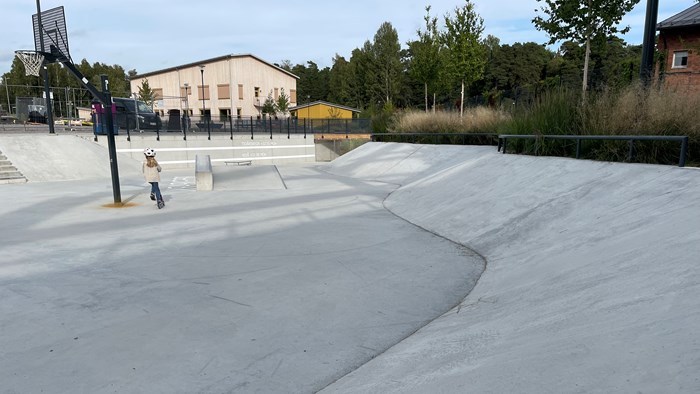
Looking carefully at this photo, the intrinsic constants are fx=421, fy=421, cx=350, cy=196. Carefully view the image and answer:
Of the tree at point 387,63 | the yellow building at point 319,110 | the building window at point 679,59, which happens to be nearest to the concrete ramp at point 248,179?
the building window at point 679,59

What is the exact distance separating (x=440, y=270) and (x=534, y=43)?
343ft

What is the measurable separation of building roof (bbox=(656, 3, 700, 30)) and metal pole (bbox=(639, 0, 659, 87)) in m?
20.0

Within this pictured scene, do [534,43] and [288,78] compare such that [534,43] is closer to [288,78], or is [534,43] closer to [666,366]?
[288,78]

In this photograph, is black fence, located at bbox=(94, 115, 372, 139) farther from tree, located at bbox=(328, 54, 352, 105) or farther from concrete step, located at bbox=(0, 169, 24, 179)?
tree, located at bbox=(328, 54, 352, 105)

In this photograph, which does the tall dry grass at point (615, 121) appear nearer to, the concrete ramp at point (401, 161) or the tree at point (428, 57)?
the concrete ramp at point (401, 161)

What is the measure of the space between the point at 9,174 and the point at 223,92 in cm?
4102

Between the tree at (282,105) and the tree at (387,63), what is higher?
the tree at (387,63)

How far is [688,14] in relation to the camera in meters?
24.5

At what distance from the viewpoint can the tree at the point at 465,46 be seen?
24.3 meters

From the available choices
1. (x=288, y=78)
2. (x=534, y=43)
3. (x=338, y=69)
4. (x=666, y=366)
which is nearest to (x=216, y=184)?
(x=666, y=366)

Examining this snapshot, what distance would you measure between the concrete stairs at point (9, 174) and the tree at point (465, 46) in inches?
840

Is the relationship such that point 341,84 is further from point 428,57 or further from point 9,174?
point 9,174

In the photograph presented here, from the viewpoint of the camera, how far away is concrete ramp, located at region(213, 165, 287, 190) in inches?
587

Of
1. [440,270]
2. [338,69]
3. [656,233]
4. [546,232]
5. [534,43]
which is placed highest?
[534,43]
